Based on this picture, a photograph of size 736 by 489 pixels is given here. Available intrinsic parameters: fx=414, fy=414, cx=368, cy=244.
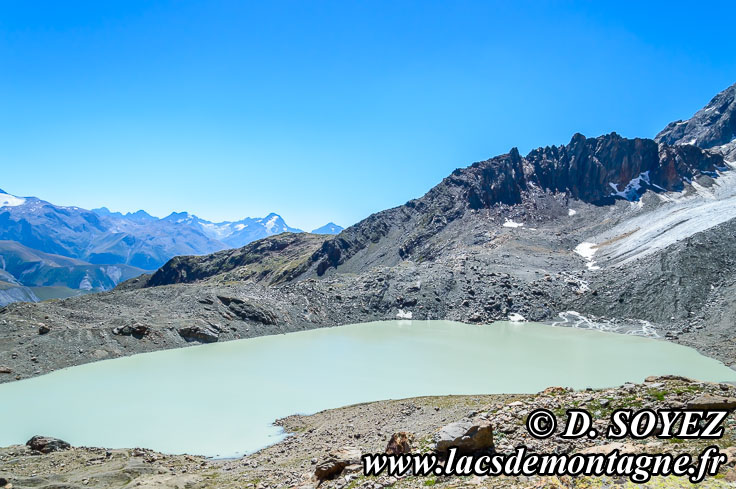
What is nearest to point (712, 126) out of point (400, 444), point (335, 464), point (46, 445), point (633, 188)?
point (633, 188)

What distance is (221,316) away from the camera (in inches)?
2372

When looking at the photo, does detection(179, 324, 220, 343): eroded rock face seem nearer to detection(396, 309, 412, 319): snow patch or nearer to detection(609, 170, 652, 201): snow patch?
detection(396, 309, 412, 319): snow patch

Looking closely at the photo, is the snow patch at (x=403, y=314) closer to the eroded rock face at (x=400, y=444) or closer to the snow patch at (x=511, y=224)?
the snow patch at (x=511, y=224)

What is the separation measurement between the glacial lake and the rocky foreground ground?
2976 millimetres

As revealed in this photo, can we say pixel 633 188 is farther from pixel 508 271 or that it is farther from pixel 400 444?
pixel 400 444

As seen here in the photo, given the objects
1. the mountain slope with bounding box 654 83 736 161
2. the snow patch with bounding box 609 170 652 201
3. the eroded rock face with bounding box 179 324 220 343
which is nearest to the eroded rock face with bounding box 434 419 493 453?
the eroded rock face with bounding box 179 324 220 343

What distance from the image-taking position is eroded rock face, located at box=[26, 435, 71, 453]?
71.1ft

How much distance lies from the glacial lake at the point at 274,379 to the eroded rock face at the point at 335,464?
1068 centimetres

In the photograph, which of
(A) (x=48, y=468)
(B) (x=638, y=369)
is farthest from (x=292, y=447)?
(B) (x=638, y=369)

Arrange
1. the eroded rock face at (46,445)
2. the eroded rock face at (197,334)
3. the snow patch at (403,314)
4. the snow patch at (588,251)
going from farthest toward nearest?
the snow patch at (588,251), the snow patch at (403,314), the eroded rock face at (197,334), the eroded rock face at (46,445)

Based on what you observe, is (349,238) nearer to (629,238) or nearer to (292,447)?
(629,238)

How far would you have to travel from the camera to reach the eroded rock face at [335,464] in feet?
44.9

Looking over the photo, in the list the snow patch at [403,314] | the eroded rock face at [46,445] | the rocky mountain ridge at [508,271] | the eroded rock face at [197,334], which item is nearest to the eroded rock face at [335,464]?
the eroded rock face at [46,445]

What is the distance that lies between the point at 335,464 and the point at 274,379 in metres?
25.3
